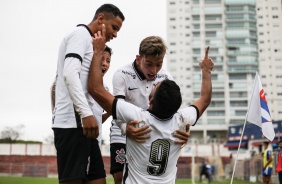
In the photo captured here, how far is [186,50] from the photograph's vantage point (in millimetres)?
103625

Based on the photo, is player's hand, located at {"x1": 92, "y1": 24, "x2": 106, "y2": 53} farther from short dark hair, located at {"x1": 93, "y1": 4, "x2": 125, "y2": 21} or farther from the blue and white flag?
the blue and white flag

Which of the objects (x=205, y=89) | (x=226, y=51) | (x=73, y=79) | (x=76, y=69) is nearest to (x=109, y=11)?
(x=76, y=69)

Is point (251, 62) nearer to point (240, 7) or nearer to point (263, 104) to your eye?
point (240, 7)

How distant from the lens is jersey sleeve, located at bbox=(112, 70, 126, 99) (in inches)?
200

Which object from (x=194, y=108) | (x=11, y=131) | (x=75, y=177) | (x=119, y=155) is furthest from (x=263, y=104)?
(x=11, y=131)

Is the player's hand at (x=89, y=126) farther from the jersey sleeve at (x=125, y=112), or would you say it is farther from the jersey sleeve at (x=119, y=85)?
the jersey sleeve at (x=119, y=85)

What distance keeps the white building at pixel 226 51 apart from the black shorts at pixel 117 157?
90.1 m

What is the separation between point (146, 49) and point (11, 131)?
73.7m

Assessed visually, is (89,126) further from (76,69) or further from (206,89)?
(206,89)

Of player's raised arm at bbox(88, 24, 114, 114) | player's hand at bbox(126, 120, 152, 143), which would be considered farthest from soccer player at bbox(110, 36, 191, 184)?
player's hand at bbox(126, 120, 152, 143)

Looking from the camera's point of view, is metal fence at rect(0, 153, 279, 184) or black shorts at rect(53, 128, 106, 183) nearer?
black shorts at rect(53, 128, 106, 183)

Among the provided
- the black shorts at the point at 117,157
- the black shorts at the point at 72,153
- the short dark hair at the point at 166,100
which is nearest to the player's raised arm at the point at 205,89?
the short dark hair at the point at 166,100

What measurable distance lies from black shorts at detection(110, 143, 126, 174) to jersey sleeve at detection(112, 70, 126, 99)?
107 centimetres

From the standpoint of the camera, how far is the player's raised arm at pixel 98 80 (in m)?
3.91
